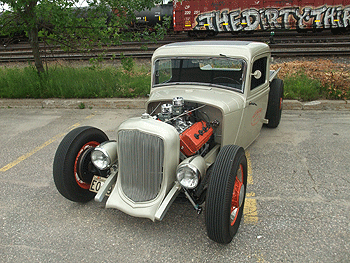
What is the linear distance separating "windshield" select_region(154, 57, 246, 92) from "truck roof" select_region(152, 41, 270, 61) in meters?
0.07

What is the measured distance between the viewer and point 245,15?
58.0 ft

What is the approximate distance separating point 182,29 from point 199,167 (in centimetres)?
1642

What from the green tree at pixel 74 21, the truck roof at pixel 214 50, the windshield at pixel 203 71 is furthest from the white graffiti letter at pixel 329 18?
the windshield at pixel 203 71

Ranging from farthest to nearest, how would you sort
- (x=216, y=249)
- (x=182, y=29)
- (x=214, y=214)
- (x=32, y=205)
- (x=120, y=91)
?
(x=182, y=29), (x=120, y=91), (x=32, y=205), (x=216, y=249), (x=214, y=214)

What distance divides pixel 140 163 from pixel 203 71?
201 centimetres

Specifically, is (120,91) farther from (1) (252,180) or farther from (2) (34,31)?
(1) (252,180)

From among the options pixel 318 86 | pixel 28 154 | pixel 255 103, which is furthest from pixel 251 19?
pixel 28 154

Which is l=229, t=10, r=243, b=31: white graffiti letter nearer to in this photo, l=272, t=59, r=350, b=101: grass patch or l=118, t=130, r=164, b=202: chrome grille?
l=272, t=59, r=350, b=101: grass patch

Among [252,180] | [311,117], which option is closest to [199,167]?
[252,180]

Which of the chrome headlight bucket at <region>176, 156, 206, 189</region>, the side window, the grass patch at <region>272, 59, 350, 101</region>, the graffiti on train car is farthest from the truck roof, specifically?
the graffiti on train car

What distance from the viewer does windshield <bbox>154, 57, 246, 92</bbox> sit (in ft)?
14.1

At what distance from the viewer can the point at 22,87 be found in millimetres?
8602

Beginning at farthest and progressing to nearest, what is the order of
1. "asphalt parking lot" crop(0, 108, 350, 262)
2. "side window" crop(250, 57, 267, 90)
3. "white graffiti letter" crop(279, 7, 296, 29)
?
1. "white graffiti letter" crop(279, 7, 296, 29)
2. "side window" crop(250, 57, 267, 90)
3. "asphalt parking lot" crop(0, 108, 350, 262)

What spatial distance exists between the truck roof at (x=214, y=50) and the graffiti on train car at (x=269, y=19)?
13927mm
